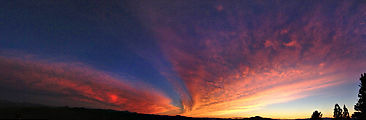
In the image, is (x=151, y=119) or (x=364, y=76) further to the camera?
(x=151, y=119)

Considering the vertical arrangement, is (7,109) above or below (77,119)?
above

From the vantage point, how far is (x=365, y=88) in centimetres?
3791

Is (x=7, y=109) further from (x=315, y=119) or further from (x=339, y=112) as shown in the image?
(x=339, y=112)

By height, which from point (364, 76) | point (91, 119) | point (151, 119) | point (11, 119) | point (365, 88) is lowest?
point (151, 119)

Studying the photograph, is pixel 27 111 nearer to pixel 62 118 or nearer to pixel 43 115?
pixel 43 115

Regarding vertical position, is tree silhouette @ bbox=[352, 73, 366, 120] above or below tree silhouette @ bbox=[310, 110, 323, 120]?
above

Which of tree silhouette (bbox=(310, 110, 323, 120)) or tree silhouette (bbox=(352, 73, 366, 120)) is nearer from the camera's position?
tree silhouette (bbox=(352, 73, 366, 120))

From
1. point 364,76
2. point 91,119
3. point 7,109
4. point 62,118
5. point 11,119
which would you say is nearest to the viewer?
point 11,119

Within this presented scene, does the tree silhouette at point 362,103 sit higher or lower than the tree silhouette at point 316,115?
higher

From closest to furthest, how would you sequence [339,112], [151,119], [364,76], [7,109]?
[7,109] → [364,76] → [339,112] → [151,119]

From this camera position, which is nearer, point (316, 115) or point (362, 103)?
point (362, 103)

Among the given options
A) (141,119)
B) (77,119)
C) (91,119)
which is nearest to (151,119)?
(141,119)

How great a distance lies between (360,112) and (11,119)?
73.5 m

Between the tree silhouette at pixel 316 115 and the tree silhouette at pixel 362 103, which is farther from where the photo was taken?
the tree silhouette at pixel 316 115
